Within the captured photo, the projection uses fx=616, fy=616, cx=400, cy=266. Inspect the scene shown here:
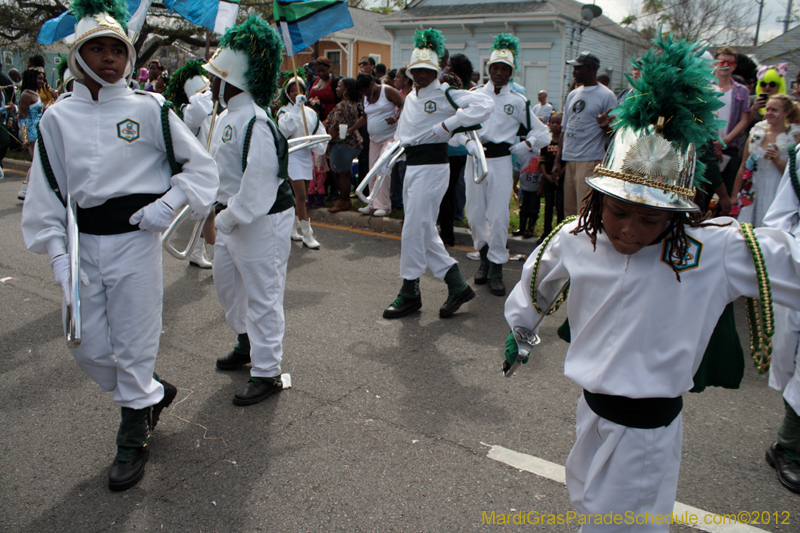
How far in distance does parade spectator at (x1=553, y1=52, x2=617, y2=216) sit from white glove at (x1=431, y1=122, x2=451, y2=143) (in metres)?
2.13

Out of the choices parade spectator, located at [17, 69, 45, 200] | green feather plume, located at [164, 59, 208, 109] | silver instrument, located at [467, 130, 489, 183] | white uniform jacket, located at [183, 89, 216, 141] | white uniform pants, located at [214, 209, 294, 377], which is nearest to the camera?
white uniform pants, located at [214, 209, 294, 377]

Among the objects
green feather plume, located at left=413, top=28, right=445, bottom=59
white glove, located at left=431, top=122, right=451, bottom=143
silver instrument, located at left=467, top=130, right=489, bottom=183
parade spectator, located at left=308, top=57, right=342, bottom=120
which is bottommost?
silver instrument, located at left=467, top=130, right=489, bottom=183

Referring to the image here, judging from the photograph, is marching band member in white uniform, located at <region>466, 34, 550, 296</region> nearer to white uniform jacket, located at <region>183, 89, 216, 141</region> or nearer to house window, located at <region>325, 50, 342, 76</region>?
white uniform jacket, located at <region>183, 89, 216, 141</region>

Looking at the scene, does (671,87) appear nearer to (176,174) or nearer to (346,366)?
(176,174)

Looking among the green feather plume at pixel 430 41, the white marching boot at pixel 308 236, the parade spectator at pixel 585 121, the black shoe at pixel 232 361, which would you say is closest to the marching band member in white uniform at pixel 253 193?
the black shoe at pixel 232 361

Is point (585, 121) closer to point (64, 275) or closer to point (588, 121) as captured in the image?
point (588, 121)

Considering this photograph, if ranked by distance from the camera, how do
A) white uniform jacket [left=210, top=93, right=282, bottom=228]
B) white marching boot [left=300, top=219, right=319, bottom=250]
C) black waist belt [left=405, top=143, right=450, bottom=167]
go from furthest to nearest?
white marching boot [left=300, top=219, right=319, bottom=250]
black waist belt [left=405, top=143, right=450, bottom=167]
white uniform jacket [left=210, top=93, right=282, bottom=228]

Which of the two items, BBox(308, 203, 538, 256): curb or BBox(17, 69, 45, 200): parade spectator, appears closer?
BBox(308, 203, 538, 256): curb

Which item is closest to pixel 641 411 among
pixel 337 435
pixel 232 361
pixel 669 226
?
pixel 669 226

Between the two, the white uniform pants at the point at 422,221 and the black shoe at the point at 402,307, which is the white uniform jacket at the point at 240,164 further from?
the black shoe at the point at 402,307

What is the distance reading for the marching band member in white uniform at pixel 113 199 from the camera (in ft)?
9.37

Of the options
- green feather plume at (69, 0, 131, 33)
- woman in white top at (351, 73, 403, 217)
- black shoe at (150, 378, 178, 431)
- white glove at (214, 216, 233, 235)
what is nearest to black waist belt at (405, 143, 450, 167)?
white glove at (214, 216, 233, 235)

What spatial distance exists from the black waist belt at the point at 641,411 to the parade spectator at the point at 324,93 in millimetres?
8622

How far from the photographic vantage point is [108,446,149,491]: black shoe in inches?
114
